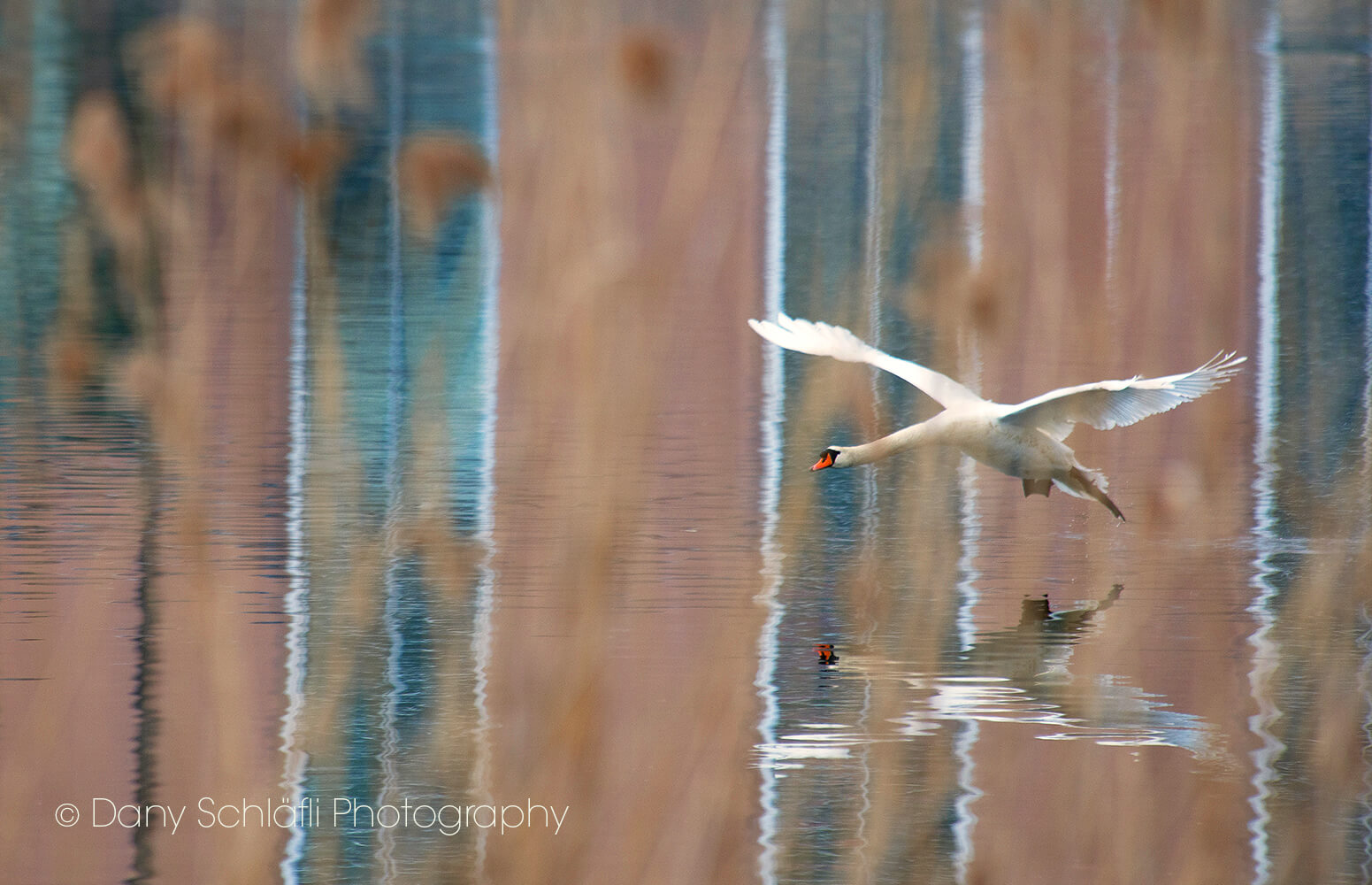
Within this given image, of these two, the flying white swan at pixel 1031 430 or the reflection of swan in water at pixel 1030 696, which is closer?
the reflection of swan in water at pixel 1030 696

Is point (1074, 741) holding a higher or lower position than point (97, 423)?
lower

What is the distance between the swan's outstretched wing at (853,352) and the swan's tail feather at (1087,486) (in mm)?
266

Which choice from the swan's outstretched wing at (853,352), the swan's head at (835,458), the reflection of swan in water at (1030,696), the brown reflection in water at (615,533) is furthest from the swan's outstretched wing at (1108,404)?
the brown reflection in water at (615,533)

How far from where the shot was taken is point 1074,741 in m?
3.80

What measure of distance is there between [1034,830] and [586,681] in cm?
73

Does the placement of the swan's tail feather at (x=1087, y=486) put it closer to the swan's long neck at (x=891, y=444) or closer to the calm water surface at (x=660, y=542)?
the calm water surface at (x=660, y=542)

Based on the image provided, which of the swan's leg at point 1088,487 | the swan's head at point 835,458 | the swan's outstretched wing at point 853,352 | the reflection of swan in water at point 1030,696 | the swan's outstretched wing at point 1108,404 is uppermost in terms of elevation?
the swan's outstretched wing at point 853,352

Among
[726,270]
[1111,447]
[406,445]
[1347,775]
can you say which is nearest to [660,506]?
[406,445]

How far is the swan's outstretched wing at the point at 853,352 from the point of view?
195 inches

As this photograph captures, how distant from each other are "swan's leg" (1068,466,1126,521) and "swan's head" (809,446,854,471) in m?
0.50

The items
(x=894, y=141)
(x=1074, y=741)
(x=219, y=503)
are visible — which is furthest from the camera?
(x=894, y=141)

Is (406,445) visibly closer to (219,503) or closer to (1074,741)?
(219,503)

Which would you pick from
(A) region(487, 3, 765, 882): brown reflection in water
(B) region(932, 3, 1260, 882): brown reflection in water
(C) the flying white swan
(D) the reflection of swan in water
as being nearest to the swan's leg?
(C) the flying white swan

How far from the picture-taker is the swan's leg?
4898mm
